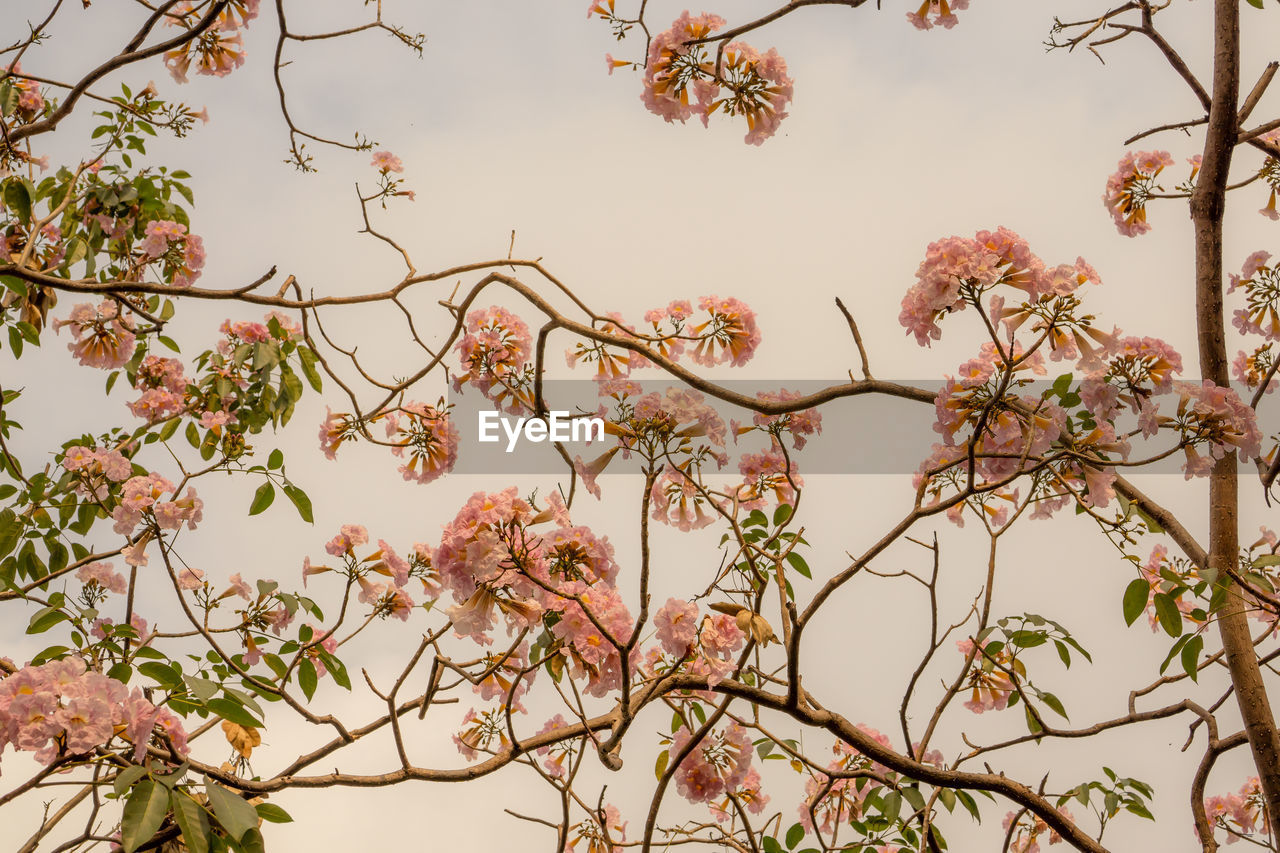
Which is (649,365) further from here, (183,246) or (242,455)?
(183,246)

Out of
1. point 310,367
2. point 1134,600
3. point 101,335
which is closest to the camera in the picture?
point 1134,600

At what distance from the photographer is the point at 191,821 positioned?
1386 mm

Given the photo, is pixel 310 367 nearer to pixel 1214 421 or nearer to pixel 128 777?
pixel 128 777

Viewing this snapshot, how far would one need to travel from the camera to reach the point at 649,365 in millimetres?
2178

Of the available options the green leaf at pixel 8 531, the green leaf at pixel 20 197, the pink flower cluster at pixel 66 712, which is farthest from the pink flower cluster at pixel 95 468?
the pink flower cluster at pixel 66 712

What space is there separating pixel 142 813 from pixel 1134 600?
1797 millimetres

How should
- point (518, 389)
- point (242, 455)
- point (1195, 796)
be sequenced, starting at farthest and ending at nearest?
point (242, 455)
point (1195, 796)
point (518, 389)

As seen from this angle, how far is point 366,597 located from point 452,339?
2.33ft

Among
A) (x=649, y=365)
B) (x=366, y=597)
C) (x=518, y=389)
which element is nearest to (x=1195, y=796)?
(x=649, y=365)

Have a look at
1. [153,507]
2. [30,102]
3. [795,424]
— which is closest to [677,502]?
[795,424]

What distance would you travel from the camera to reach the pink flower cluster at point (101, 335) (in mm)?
2984

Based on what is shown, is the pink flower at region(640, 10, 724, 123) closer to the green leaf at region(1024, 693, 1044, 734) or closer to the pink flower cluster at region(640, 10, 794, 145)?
the pink flower cluster at region(640, 10, 794, 145)

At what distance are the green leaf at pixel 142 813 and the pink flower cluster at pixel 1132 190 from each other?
2803mm

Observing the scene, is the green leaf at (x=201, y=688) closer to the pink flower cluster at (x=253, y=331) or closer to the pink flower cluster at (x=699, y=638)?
the pink flower cluster at (x=699, y=638)
